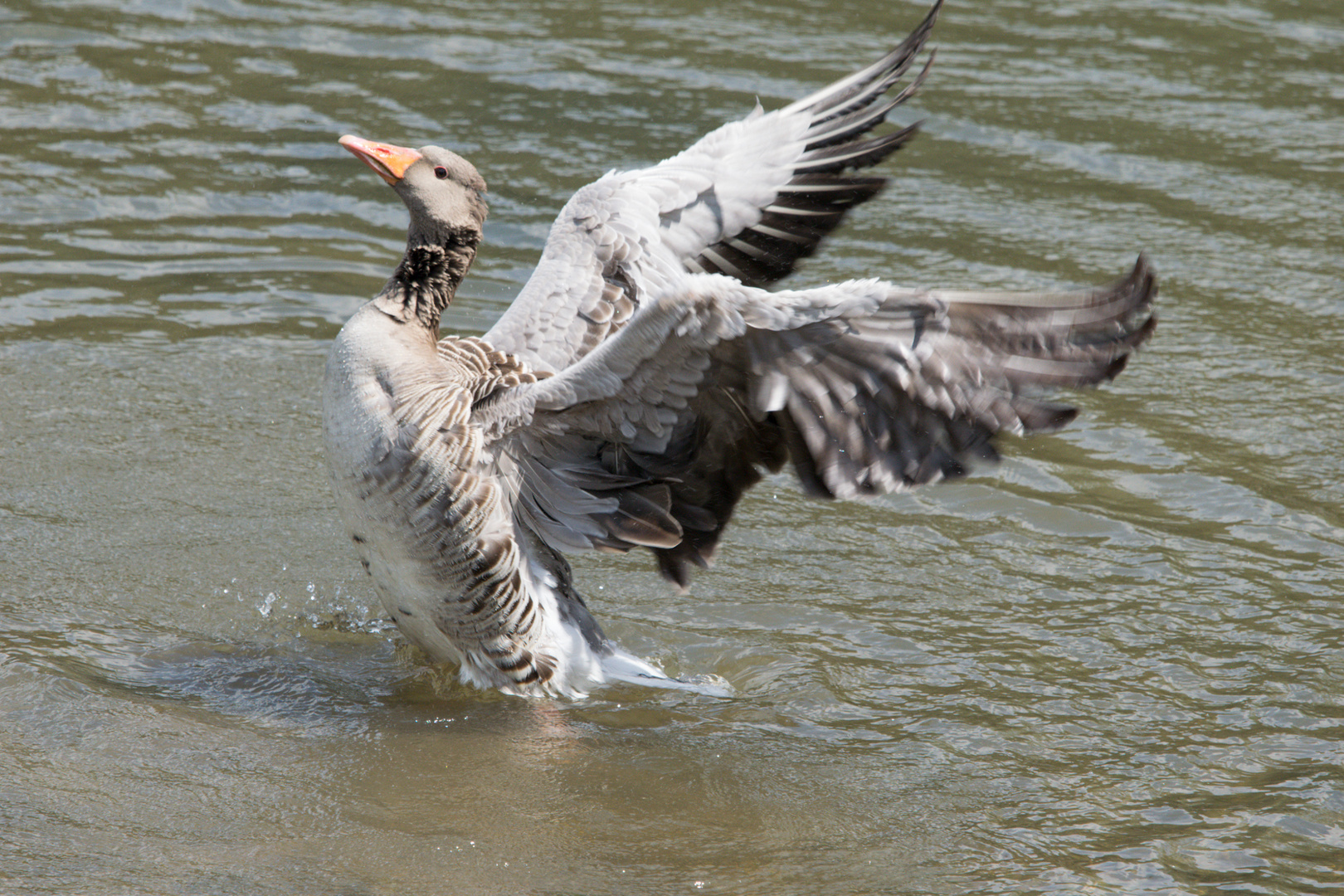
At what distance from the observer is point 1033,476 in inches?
283

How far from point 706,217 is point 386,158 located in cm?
160

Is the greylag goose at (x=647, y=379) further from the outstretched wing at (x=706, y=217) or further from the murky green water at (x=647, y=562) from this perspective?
the murky green water at (x=647, y=562)

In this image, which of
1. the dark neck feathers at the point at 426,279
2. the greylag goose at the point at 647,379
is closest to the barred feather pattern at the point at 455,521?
the greylag goose at the point at 647,379

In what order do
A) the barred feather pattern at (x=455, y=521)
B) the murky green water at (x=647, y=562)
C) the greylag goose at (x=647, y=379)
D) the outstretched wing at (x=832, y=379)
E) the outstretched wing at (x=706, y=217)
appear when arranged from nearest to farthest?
the outstretched wing at (x=832, y=379)
the greylag goose at (x=647, y=379)
the murky green water at (x=647, y=562)
the barred feather pattern at (x=455, y=521)
the outstretched wing at (x=706, y=217)

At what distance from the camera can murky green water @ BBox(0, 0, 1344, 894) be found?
182 inches

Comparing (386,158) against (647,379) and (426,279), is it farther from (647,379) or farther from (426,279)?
(647,379)

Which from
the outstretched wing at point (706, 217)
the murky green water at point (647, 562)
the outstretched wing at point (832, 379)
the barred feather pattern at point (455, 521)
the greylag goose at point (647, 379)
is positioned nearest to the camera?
the outstretched wing at point (832, 379)

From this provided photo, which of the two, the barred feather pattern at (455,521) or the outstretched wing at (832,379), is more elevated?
the outstretched wing at (832,379)

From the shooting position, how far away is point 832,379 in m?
4.52

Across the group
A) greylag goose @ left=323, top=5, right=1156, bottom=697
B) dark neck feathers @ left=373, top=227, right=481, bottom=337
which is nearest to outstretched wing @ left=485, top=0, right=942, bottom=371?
greylag goose @ left=323, top=5, right=1156, bottom=697

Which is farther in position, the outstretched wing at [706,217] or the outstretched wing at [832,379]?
the outstretched wing at [706,217]

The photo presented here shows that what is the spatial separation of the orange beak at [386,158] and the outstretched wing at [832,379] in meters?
1.01

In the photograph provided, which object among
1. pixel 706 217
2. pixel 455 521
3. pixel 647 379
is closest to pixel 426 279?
pixel 455 521

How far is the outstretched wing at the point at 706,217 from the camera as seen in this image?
6117 millimetres
